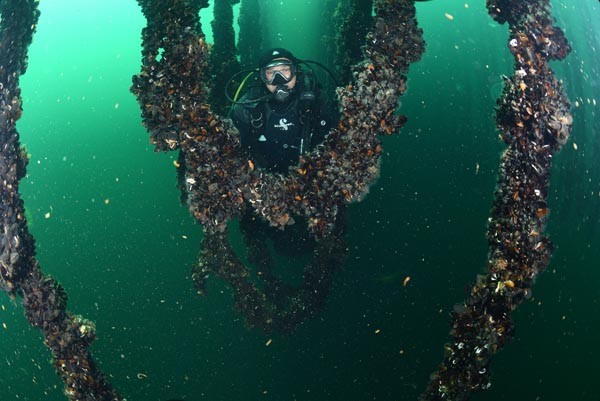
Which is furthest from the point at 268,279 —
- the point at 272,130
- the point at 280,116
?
the point at 280,116

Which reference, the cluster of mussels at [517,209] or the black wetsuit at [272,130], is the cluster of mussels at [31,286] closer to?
the black wetsuit at [272,130]

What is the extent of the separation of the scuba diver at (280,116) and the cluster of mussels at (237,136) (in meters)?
1.10

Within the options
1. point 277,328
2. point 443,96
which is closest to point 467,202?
point 443,96

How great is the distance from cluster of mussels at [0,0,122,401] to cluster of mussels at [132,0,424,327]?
1.41m

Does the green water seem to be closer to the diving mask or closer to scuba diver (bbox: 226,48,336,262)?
scuba diver (bbox: 226,48,336,262)

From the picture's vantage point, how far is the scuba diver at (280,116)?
4.39 meters

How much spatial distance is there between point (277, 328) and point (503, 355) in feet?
18.0

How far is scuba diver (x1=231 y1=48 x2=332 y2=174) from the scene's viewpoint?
4395 millimetres

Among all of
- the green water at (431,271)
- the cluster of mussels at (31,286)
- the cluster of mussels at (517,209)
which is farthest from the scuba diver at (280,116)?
the green water at (431,271)

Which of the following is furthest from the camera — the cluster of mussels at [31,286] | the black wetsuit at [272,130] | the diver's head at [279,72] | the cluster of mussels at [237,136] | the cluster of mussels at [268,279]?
the black wetsuit at [272,130]

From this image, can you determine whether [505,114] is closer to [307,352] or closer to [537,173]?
[537,173]

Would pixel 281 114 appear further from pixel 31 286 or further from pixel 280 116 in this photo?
pixel 31 286

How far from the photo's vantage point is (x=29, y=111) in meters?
41.0

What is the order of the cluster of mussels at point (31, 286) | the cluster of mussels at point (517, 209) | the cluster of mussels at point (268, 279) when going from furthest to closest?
1. the cluster of mussels at point (268, 279)
2. the cluster of mussels at point (31, 286)
3. the cluster of mussels at point (517, 209)
